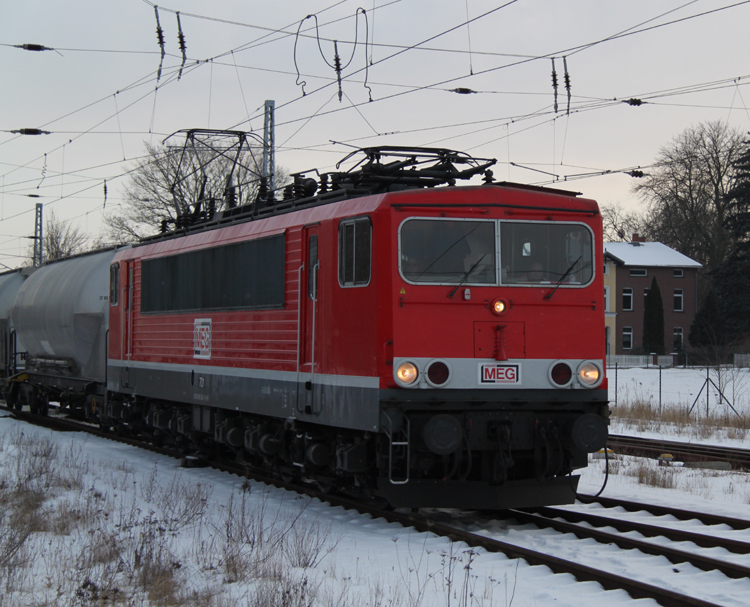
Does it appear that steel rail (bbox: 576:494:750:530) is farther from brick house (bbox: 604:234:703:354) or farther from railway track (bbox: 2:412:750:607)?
brick house (bbox: 604:234:703:354)

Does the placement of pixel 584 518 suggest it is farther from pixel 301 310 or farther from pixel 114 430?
pixel 114 430

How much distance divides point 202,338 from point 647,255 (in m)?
55.6

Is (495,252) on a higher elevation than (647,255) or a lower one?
lower

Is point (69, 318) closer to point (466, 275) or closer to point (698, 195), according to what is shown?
point (466, 275)

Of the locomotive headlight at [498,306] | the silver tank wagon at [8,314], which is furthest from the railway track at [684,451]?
the silver tank wagon at [8,314]

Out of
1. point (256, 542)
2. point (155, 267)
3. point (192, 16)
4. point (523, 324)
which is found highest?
point (192, 16)

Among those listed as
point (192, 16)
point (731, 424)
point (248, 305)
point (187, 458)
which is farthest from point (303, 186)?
point (731, 424)

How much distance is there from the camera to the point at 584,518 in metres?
8.98

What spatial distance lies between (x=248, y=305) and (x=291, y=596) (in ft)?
18.5

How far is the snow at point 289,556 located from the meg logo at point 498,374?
1.50 m

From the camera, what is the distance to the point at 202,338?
1238 centimetres

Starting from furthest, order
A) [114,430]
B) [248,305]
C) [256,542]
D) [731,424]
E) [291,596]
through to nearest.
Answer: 1. [731,424]
2. [114,430]
3. [248,305]
4. [256,542]
5. [291,596]

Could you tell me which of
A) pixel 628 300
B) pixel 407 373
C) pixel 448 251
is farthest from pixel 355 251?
pixel 628 300

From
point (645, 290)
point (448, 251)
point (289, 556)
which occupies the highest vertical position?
point (645, 290)
